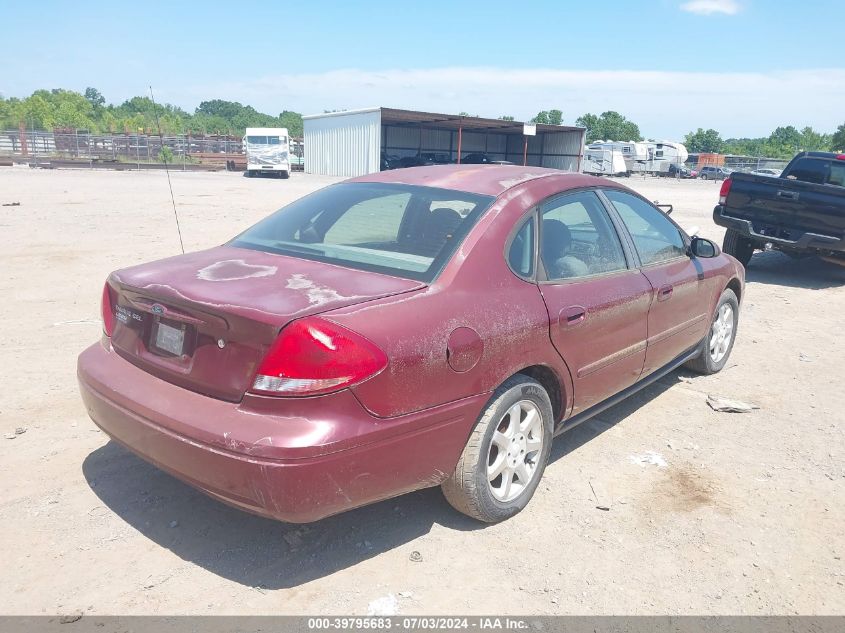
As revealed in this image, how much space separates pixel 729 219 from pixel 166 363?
901cm

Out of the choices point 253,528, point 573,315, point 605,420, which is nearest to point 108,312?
point 253,528

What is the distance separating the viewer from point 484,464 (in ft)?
9.95

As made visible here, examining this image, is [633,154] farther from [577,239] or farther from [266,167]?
[577,239]

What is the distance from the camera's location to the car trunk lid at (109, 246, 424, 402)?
2555 mm

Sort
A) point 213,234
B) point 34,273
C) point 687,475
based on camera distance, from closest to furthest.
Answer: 1. point 687,475
2. point 34,273
3. point 213,234

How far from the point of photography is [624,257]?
3977 mm

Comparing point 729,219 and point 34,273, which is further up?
point 729,219

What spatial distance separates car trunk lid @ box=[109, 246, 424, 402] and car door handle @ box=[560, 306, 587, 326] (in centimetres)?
87

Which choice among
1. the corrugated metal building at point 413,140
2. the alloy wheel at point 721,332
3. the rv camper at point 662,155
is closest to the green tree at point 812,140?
the rv camper at point 662,155

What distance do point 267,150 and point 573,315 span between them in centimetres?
3730

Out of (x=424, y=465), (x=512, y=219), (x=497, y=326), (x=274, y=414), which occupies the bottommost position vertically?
(x=424, y=465)

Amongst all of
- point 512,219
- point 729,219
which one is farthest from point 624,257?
point 729,219

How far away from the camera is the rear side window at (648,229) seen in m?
4.20

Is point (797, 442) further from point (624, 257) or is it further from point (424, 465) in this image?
point (424, 465)
